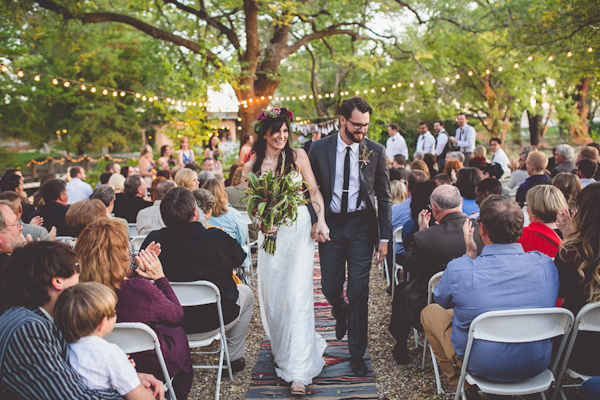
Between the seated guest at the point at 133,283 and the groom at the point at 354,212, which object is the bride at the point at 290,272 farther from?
the seated guest at the point at 133,283

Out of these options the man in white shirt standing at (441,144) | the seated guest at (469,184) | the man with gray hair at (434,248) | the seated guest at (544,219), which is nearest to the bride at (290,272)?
the man with gray hair at (434,248)

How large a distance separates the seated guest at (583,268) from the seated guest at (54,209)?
459 cm

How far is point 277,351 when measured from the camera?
3.49 metres

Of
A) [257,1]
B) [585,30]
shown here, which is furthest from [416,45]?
[585,30]

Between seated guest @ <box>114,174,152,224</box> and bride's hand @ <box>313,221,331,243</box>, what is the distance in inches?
118

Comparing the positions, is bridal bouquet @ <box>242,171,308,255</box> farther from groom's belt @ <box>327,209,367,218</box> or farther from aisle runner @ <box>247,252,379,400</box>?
aisle runner @ <box>247,252,379,400</box>

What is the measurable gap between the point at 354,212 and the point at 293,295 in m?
0.79

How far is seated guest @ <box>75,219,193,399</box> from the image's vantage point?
243cm

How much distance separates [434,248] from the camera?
3240mm

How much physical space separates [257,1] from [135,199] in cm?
895

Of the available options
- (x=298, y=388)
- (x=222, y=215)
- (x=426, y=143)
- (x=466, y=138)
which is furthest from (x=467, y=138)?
(x=298, y=388)

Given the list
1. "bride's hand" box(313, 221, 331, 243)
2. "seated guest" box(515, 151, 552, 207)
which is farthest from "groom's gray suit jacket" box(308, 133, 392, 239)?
"seated guest" box(515, 151, 552, 207)

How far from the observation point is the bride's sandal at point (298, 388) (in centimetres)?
319

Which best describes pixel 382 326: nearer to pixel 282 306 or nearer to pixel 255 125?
pixel 282 306
